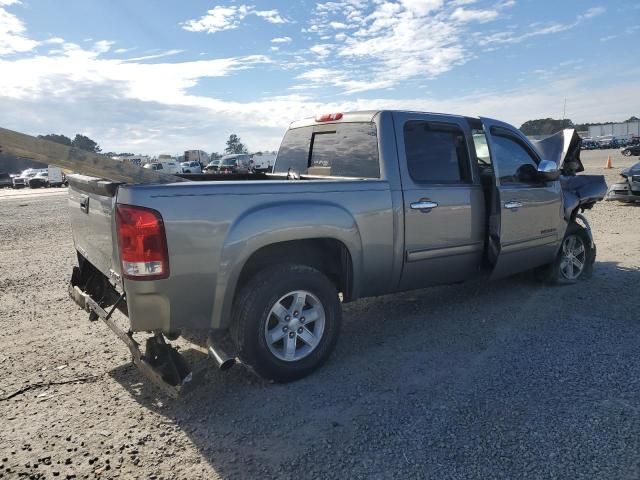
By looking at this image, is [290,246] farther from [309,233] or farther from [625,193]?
[625,193]

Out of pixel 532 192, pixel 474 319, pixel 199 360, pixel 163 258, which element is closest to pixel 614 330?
pixel 474 319

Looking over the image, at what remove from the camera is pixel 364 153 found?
4.41 metres

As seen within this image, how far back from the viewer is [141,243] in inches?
120

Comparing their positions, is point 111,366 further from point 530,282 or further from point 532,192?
point 530,282

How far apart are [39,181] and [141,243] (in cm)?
3899

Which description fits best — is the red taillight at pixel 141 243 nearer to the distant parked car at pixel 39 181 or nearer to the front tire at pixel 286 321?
the front tire at pixel 286 321

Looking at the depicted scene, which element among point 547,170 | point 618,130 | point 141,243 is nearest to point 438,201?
point 547,170

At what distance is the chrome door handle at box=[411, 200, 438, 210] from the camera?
4.27 meters

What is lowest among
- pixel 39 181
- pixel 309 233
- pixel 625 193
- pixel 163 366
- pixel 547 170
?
pixel 163 366

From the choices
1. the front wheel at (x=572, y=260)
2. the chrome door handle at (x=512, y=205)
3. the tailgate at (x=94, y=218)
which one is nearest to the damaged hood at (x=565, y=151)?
the front wheel at (x=572, y=260)

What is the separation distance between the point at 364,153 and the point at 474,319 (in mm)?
1985

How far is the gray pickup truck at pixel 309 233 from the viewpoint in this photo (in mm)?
3166

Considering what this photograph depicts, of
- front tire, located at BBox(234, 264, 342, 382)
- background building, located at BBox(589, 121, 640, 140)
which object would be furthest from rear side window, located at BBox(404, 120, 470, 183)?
background building, located at BBox(589, 121, 640, 140)

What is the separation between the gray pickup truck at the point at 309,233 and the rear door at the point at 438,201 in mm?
13
